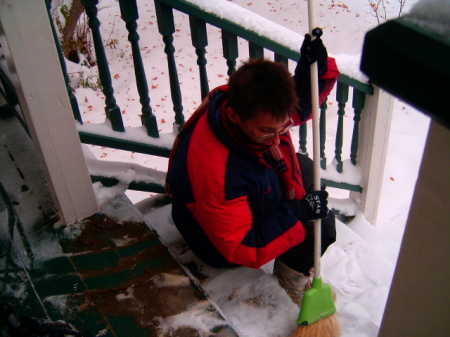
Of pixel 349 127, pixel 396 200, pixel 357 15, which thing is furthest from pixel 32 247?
pixel 357 15

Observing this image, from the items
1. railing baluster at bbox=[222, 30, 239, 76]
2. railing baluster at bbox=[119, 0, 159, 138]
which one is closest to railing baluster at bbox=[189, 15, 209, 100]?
railing baluster at bbox=[222, 30, 239, 76]

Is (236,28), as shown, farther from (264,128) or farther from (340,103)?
(340,103)

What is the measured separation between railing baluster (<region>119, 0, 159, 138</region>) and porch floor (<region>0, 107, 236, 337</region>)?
1.92ft

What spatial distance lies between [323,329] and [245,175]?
804mm

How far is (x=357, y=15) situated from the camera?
8.98 metres

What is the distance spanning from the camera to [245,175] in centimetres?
199

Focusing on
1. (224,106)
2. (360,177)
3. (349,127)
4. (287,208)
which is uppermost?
(224,106)

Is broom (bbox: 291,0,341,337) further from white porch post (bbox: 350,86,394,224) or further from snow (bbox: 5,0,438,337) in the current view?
white porch post (bbox: 350,86,394,224)

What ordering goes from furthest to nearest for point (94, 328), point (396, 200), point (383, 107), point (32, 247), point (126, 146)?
point (396, 200), point (383, 107), point (126, 146), point (32, 247), point (94, 328)

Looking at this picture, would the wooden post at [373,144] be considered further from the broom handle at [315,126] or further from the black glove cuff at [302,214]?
the black glove cuff at [302,214]

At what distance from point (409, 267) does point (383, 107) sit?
242cm

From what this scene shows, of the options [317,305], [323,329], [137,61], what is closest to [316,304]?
[317,305]

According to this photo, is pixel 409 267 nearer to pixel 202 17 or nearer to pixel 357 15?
pixel 202 17

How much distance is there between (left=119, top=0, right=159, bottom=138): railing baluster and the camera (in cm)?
226
